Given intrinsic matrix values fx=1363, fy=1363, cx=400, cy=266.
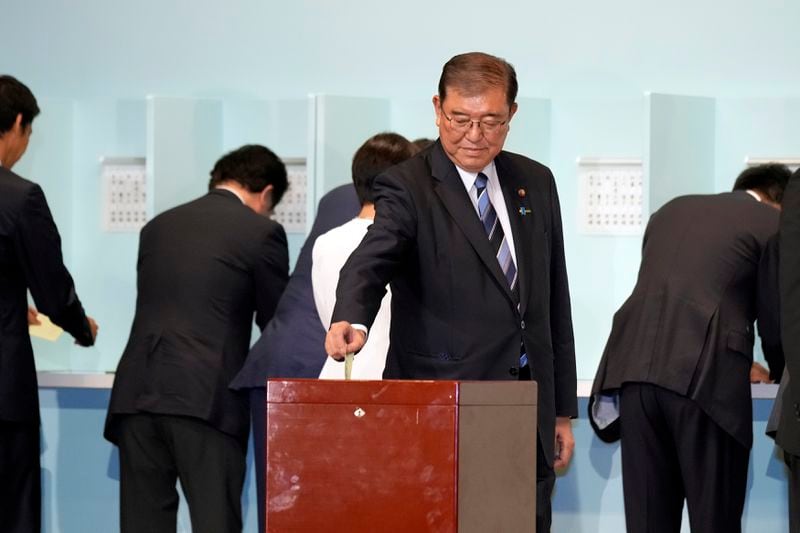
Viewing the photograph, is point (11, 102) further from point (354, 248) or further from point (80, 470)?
point (80, 470)

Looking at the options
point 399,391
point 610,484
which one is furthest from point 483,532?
point 610,484

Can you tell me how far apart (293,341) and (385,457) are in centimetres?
176

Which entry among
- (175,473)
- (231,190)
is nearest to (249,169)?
(231,190)

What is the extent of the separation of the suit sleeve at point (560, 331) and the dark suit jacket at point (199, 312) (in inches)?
54.9

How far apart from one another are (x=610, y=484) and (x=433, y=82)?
1.82m

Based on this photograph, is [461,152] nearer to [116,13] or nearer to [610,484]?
[610,484]

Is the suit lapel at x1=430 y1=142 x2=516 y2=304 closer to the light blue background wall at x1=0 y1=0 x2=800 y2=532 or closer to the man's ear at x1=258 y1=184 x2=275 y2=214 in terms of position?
the man's ear at x1=258 y1=184 x2=275 y2=214

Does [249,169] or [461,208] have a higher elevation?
[249,169]

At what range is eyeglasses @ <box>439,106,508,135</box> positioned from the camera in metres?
2.64

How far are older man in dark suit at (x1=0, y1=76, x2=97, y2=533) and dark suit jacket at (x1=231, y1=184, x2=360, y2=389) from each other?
1.95 ft

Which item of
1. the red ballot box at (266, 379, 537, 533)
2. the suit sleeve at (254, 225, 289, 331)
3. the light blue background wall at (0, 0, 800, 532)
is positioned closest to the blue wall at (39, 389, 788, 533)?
the light blue background wall at (0, 0, 800, 532)

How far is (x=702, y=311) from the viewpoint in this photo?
3.73 m

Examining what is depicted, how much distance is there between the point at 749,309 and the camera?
12.4 feet

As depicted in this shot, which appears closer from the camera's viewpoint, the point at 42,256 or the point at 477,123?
the point at 477,123
